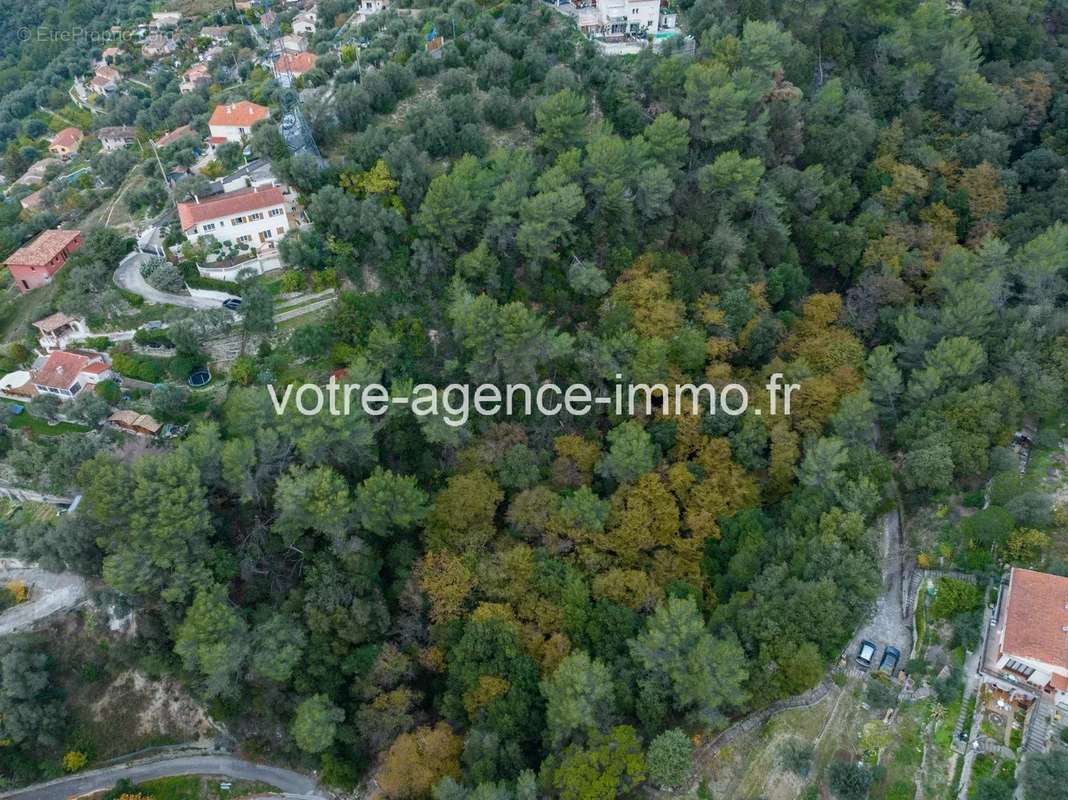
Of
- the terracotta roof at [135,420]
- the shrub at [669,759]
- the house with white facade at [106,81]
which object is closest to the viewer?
the shrub at [669,759]

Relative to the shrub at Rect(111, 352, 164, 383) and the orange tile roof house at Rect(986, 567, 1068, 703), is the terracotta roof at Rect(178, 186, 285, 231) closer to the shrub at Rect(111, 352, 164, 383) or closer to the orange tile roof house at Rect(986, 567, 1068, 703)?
the shrub at Rect(111, 352, 164, 383)

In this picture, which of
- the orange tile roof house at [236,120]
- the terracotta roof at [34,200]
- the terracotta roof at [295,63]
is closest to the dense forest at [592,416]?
the orange tile roof house at [236,120]

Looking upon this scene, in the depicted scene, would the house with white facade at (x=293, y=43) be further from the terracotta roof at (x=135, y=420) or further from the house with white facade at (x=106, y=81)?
the terracotta roof at (x=135, y=420)

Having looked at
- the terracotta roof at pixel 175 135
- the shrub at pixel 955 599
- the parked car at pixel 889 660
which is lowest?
the parked car at pixel 889 660

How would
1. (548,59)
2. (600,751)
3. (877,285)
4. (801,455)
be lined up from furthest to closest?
(548,59) → (877,285) → (801,455) → (600,751)

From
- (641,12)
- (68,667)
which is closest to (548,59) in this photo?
(641,12)

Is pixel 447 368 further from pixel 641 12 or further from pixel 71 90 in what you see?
pixel 71 90
